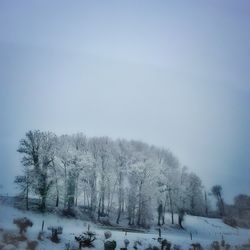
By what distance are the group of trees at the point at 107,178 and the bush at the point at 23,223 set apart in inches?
17.1

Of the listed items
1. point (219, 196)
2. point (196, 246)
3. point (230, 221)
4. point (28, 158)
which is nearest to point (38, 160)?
point (28, 158)

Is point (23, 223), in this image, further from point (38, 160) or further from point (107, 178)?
point (107, 178)

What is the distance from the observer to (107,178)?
1276 cm

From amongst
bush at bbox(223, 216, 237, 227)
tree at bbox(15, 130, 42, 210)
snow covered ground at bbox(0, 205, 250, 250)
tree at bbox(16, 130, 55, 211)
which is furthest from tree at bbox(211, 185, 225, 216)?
tree at bbox(15, 130, 42, 210)

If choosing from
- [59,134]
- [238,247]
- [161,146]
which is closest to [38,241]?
[59,134]

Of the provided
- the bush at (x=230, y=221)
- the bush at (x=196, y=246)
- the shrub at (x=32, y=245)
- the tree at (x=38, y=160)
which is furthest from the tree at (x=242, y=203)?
the shrub at (x=32, y=245)

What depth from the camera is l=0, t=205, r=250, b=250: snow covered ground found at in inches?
465

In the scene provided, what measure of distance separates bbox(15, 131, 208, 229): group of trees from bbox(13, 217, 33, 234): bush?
17.1 inches

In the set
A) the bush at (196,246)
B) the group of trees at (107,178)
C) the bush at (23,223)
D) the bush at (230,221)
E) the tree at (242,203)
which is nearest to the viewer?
the bush at (23,223)

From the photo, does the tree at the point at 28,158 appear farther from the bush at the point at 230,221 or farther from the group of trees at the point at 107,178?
the bush at the point at 230,221

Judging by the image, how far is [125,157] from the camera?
12961 millimetres

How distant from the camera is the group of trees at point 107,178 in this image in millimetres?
12297

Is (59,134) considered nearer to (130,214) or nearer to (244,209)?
(130,214)

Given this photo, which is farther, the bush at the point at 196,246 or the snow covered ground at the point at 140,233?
the bush at the point at 196,246
